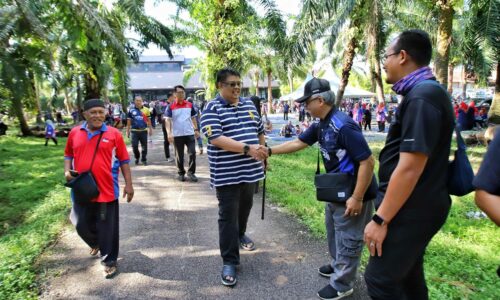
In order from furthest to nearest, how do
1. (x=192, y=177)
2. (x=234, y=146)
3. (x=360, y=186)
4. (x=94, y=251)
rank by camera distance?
(x=192, y=177) → (x=94, y=251) → (x=234, y=146) → (x=360, y=186)

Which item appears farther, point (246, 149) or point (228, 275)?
point (228, 275)

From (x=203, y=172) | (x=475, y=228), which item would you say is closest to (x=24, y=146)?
(x=203, y=172)

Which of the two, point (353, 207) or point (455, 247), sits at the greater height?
point (353, 207)

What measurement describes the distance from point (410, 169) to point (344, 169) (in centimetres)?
91

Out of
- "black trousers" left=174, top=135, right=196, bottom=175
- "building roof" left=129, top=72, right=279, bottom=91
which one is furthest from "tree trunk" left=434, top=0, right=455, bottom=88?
"building roof" left=129, top=72, right=279, bottom=91

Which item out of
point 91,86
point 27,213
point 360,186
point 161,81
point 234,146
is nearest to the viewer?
point 360,186

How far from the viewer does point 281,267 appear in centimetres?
346

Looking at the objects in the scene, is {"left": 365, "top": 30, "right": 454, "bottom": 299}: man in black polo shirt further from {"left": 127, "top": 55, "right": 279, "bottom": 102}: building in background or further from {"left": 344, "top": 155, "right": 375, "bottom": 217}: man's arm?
{"left": 127, "top": 55, "right": 279, "bottom": 102}: building in background

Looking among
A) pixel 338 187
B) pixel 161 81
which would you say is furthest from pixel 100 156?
pixel 161 81

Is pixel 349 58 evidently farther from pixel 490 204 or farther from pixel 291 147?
pixel 490 204

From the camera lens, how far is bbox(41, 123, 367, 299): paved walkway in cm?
309

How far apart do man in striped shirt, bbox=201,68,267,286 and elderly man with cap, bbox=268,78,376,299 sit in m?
0.64

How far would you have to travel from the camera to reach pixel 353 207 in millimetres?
2533

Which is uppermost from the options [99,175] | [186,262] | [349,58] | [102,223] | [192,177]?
[349,58]
